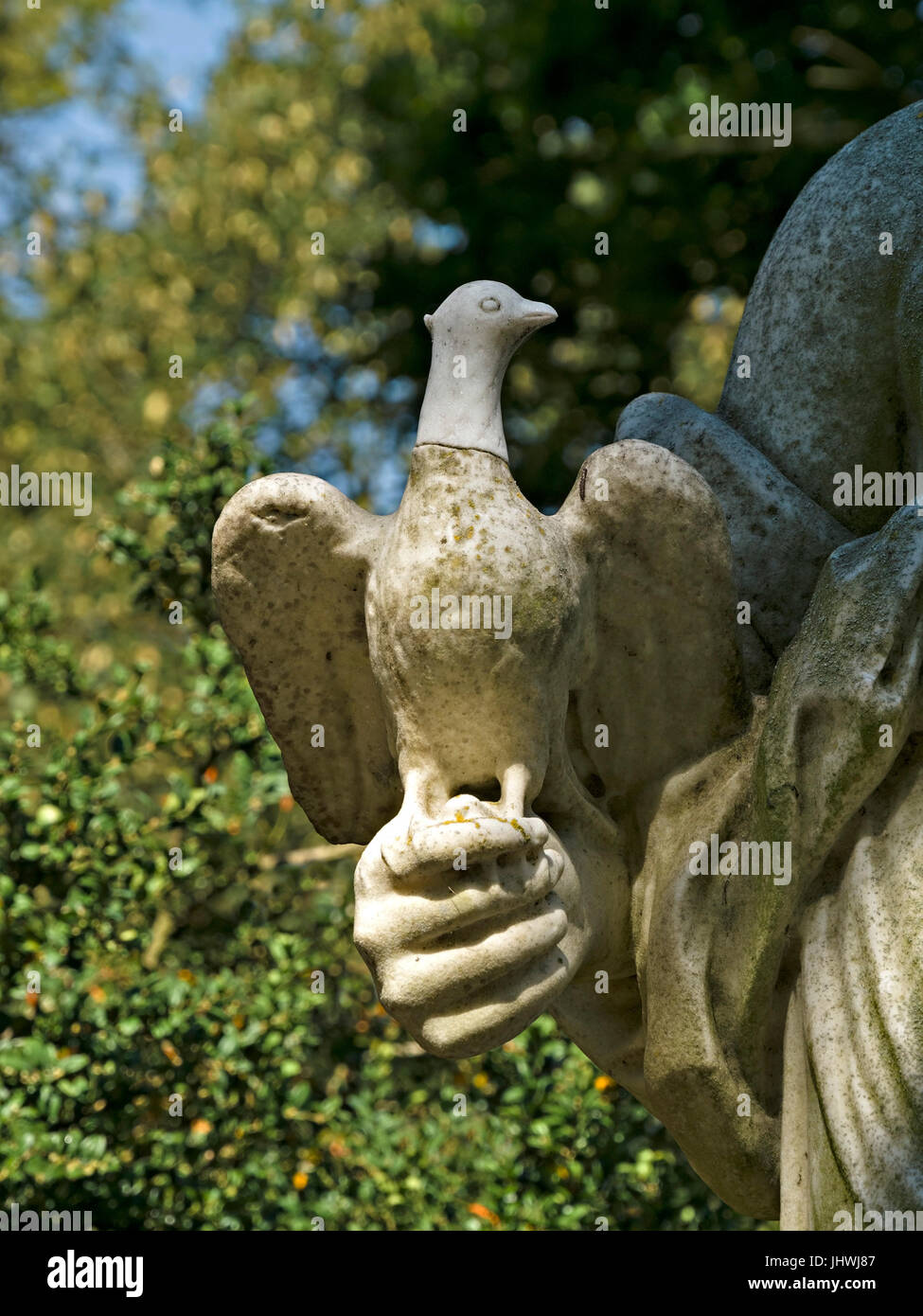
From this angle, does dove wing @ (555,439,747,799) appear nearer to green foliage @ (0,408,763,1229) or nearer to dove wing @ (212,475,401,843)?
dove wing @ (212,475,401,843)

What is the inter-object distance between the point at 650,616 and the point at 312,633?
19.8 inches

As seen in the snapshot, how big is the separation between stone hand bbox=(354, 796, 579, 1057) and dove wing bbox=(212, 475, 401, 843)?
411 mm

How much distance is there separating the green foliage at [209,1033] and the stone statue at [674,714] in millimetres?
2494

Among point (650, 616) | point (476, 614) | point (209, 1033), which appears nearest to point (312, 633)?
point (476, 614)

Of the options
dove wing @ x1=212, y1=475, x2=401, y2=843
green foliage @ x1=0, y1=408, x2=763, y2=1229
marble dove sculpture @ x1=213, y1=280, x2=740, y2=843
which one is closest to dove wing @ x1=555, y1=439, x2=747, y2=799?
marble dove sculpture @ x1=213, y1=280, x2=740, y2=843

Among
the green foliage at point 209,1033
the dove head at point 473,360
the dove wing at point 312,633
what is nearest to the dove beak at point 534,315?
the dove head at point 473,360

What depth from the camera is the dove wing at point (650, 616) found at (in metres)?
2.42

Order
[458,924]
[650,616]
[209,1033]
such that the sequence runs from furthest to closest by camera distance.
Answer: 1. [209,1033]
2. [650,616]
3. [458,924]

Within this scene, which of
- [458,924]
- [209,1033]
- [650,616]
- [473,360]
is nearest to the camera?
[458,924]

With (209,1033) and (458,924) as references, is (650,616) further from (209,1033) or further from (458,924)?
(209,1033)

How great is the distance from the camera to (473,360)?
7.97 ft

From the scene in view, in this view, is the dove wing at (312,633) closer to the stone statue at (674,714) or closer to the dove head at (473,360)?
the stone statue at (674,714)

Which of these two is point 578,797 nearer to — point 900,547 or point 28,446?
point 900,547

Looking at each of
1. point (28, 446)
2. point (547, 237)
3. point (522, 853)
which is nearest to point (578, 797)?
point (522, 853)
